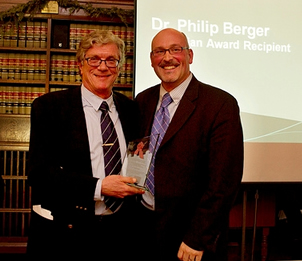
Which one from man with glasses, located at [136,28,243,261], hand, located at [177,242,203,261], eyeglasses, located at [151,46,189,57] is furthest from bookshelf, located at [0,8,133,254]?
hand, located at [177,242,203,261]


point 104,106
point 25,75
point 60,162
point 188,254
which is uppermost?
point 25,75

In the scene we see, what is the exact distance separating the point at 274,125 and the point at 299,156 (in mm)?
316

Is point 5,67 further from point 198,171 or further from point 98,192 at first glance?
point 198,171

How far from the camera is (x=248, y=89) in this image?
282cm

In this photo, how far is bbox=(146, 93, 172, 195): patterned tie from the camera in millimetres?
1569

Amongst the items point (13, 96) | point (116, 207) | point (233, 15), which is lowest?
point (116, 207)

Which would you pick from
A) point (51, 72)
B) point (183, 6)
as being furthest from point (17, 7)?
point (183, 6)

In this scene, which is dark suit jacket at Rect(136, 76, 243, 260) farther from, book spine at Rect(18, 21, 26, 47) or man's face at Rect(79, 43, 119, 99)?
book spine at Rect(18, 21, 26, 47)

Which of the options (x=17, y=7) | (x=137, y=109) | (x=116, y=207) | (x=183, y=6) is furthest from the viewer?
(x=17, y=7)

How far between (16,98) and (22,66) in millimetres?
308

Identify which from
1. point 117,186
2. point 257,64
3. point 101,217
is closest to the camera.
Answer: point 117,186

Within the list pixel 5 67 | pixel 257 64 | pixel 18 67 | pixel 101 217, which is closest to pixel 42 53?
pixel 18 67

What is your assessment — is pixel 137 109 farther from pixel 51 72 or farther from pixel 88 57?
pixel 51 72

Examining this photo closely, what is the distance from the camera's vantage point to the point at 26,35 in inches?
136
